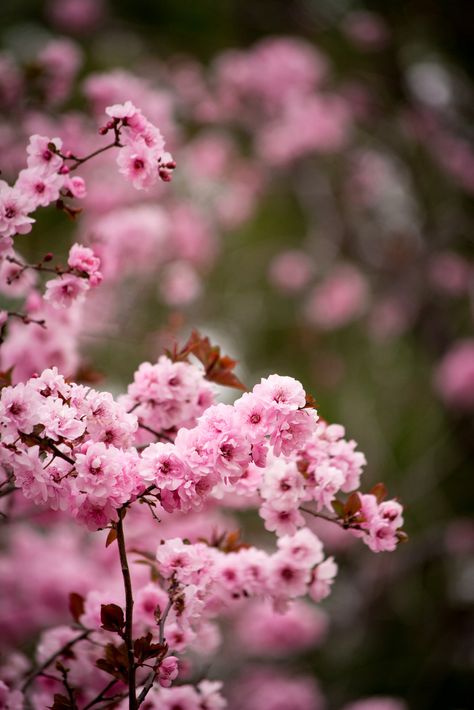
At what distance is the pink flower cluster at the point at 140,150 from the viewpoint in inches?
56.4

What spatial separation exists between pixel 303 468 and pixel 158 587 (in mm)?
471

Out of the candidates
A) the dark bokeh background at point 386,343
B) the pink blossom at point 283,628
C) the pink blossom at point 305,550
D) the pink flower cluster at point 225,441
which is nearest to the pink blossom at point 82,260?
the pink flower cluster at point 225,441

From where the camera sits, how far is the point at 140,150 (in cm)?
144

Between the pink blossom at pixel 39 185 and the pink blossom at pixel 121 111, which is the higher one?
the pink blossom at pixel 121 111

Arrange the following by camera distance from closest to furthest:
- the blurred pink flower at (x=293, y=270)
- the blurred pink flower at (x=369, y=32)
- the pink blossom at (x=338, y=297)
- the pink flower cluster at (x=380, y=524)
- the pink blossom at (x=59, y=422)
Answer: the pink blossom at (x=59, y=422) < the pink flower cluster at (x=380, y=524) < the blurred pink flower at (x=369, y=32) < the pink blossom at (x=338, y=297) < the blurred pink flower at (x=293, y=270)

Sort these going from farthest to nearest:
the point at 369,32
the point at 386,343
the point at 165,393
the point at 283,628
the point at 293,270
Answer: the point at 386,343 < the point at 293,270 < the point at 369,32 < the point at 283,628 < the point at 165,393

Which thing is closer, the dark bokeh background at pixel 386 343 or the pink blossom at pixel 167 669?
the pink blossom at pixel 167 669

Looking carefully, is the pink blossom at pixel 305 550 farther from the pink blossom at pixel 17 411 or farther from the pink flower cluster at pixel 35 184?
the pink flower cluster at pixel 35 184

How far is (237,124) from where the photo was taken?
14.5 ft

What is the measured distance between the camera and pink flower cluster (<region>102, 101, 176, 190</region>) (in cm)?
143

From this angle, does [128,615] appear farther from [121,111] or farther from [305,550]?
[121,111]

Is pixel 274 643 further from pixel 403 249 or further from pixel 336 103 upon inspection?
pixel 336 103

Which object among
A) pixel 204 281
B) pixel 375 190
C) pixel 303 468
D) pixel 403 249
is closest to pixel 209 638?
pixel 303 468

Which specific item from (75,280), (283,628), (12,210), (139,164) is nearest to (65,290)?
(75,280)
